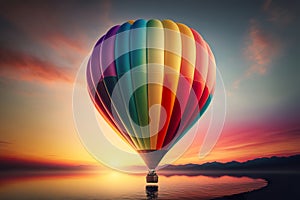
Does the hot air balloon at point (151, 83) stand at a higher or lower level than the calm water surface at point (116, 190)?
higher

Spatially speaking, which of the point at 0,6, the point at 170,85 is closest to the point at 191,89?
the point at 170,85

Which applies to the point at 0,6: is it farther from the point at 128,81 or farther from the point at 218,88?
the point at 218,88

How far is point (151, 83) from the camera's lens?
540 centimetres

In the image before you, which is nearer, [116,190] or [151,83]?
[151,83]

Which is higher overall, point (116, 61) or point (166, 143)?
point (116, 61)

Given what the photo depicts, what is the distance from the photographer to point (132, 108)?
5.39 metres

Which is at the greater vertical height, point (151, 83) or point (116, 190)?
point (151, 83)

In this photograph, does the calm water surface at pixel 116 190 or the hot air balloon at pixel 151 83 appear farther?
the calm water surface at pixel 116 190

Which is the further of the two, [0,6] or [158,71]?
[0,6]

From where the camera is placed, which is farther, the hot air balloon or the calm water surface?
the calm water surface

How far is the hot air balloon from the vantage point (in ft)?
17.6

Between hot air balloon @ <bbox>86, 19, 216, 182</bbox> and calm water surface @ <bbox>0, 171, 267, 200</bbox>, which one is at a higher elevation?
hot air balloon @ <bbox>86, 19, 216, 182</bbox>

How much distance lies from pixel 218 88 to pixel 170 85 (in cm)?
166

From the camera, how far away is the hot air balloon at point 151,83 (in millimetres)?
5379
